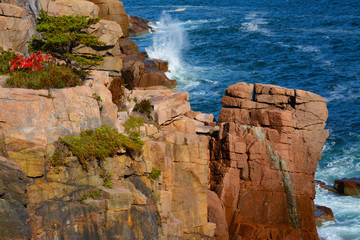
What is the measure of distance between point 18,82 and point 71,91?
6.95ft

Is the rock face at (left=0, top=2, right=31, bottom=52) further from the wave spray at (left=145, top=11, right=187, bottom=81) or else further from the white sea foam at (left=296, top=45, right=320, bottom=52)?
the white sea foam at (left=296, top=45, right=320, bottom=52)

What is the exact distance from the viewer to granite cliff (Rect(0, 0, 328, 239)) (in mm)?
A: 17891

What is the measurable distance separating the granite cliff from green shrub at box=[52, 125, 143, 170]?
30 cm

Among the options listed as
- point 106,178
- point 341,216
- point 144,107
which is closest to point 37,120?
point 106,178

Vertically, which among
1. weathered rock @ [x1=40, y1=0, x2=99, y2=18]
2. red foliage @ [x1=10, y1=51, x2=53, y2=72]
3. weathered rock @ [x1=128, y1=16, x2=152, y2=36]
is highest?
weathered rock @ [x1=128, y1=16, x2=152, y2=36]

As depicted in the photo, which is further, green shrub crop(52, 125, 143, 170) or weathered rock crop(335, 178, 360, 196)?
weathered rock crop(335, 178, 360, 196)

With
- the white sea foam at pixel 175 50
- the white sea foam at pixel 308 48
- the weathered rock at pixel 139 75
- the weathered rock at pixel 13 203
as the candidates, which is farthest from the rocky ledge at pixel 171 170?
the white sea foam at pixel 308 48

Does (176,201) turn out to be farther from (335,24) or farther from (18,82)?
(335,24)

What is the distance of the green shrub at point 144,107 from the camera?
25.9 m

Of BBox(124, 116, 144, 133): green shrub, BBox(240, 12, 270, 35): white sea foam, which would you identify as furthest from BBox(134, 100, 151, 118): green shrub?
BBox(240, 12, 270, 35): white sea foam

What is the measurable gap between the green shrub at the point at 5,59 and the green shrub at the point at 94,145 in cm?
491

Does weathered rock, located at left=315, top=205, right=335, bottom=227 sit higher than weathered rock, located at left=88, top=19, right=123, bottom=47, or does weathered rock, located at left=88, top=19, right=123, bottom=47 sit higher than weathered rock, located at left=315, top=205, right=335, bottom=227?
weathered rock, located at left=88, top=19, right=123, bottom=47

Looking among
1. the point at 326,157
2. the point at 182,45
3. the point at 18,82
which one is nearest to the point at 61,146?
the point at 18,82

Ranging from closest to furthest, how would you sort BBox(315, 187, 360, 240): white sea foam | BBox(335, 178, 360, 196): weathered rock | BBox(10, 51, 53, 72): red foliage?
1. BBox(10, 51, 53, 72): red foliage
2. BBox(315, 187, 360, 240): white sea foam
3. BBox(335, 178, 360, 196): weathered rock
